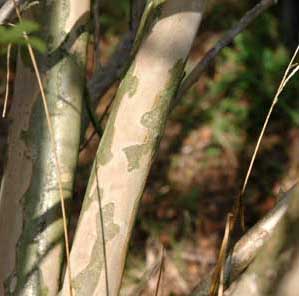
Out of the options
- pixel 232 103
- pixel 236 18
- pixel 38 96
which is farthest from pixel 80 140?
pixel 236 18

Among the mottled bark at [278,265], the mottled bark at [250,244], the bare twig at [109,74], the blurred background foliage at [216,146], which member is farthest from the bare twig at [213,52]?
the blurred background foliage at [216,146]

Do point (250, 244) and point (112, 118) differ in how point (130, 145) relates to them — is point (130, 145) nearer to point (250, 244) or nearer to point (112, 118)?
point (112, 118)

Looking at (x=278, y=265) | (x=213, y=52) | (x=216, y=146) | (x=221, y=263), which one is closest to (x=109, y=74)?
(x=213, y=52)

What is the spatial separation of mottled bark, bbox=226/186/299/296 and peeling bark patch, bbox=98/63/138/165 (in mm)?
284

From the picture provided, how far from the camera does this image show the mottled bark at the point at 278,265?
3.14ft

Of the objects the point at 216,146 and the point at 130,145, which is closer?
the point at 130,145

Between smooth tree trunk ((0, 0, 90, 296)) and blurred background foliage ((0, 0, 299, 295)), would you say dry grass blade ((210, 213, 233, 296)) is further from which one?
blurred background foliage ((0, 0, 299, 295))

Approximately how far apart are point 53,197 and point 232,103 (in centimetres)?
323

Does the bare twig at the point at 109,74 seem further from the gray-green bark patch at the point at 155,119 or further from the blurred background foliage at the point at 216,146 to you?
the blurred background foliage at the point at 216,146

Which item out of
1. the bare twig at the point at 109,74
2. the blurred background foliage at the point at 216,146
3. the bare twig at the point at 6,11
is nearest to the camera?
the bare twig at the point at 6,11

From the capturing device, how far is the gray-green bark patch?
4.00 ft

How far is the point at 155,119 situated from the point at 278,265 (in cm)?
32

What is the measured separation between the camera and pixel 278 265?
3.31 ft

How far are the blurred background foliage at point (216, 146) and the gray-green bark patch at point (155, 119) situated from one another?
2.41 metres
